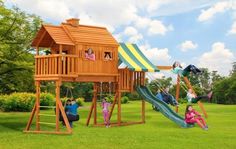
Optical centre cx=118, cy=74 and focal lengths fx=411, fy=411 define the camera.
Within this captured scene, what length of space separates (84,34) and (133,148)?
26.1ft

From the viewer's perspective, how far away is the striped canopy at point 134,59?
21.6m

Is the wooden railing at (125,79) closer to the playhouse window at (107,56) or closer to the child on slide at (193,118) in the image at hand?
the playhouse window at (107,56)

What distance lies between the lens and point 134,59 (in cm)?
2273

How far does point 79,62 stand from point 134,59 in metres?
4.51

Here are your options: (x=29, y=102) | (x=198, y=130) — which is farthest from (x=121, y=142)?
(x=29, y=102)

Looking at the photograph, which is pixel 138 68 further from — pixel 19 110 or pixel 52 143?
pixel 19 110

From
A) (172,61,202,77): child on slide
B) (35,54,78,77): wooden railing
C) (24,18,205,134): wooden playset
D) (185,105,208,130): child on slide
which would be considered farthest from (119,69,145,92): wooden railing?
(185,105,208,130): child on slide

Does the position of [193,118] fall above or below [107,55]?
below

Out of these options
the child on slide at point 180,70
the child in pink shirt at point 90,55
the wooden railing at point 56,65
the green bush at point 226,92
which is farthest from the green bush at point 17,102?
the green bush at point 226,92

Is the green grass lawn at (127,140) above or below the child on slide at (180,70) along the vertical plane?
below

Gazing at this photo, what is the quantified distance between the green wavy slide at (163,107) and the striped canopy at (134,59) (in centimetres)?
122

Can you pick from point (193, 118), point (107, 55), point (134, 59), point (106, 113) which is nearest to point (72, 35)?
point (107, 55)

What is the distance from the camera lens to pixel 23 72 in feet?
72.8

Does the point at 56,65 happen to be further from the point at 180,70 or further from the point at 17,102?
the point at 17,102
